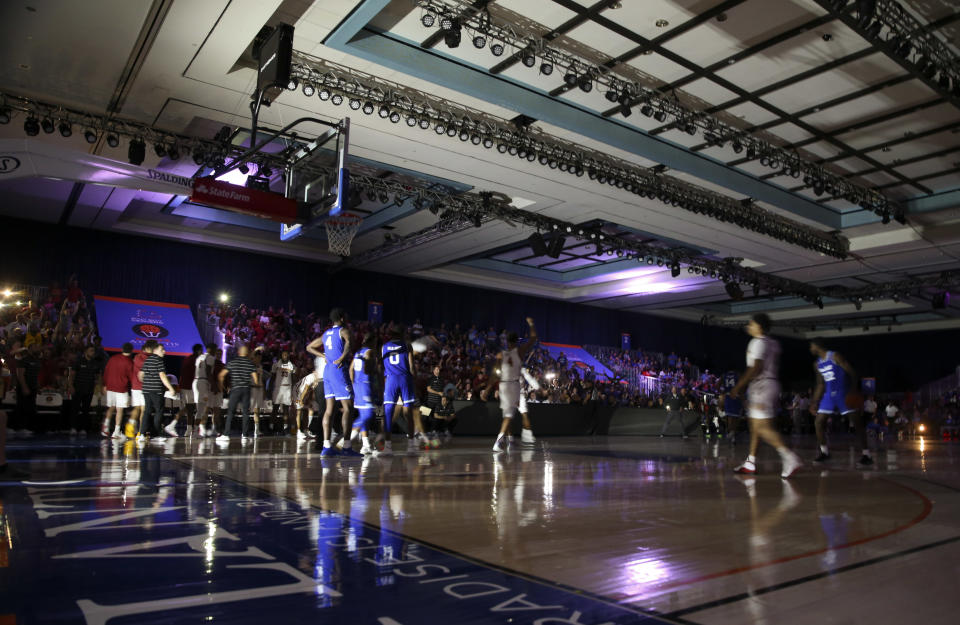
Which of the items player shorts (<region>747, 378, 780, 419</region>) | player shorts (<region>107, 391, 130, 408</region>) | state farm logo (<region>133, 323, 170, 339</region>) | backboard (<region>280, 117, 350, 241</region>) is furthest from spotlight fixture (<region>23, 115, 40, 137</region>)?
player shorts (<region>747, 378, 780, 419</region>)

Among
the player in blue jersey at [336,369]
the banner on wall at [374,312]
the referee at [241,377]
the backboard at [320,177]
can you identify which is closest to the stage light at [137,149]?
the backboard at [320,177]

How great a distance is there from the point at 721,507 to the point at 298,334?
14.6m

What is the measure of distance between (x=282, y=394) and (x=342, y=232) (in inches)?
169

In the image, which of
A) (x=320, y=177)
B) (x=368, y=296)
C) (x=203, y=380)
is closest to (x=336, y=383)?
(x=320, y=177)

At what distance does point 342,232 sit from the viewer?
1495 centimetres

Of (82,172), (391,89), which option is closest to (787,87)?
(391,89)

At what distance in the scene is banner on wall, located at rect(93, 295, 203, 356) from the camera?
14.8 metres

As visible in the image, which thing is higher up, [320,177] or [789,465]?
[320,177]

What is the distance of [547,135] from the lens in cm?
1100

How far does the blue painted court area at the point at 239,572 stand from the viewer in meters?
1.96

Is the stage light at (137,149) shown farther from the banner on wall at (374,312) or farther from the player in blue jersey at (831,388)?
the player in blue jersey at (831,388)

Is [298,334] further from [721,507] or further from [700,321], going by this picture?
[700,321]

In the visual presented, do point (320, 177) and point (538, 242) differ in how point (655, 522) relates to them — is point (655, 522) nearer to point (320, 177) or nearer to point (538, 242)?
point (320, 177)

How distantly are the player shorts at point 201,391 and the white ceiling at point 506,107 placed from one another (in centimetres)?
391
